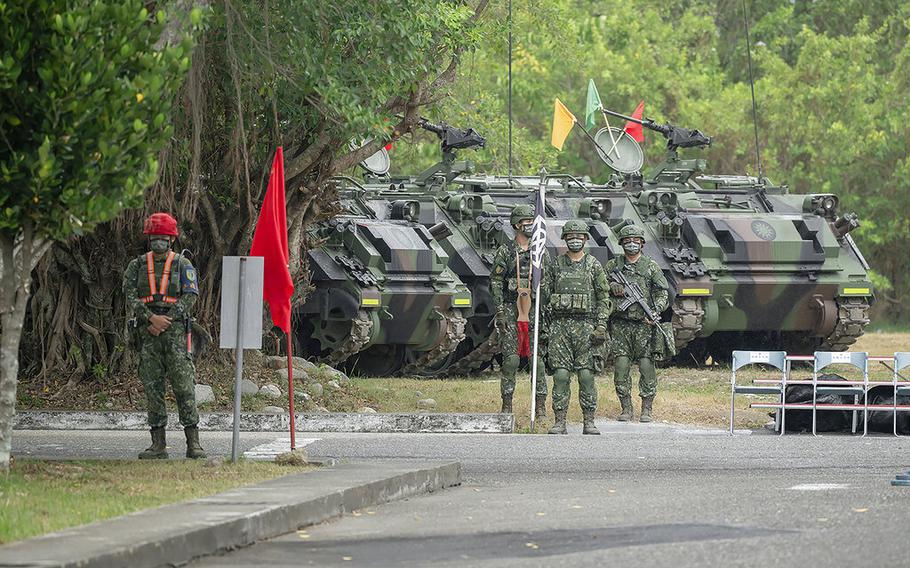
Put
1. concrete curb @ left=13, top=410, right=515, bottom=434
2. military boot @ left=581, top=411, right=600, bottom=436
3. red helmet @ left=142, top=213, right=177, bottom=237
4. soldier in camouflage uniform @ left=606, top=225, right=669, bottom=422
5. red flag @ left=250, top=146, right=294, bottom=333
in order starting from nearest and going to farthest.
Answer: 1. red flag @ left=250, top=146, right=294, bottom=333
2. red helmet @ left=142, top=213, right=177, bottom=237
3. concrete curb @ left=13, top=410, right=515, bottom=434
4. military boot @ left=581, top=411, right=600, bottom=436
5. soldier in camouflage uniform @ left=606, top=225, right=669, bottom=422

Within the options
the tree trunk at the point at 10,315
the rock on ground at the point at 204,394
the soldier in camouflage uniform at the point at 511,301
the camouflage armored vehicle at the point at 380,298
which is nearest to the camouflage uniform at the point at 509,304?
the soldier in camouflage uniform at the point at 511,301

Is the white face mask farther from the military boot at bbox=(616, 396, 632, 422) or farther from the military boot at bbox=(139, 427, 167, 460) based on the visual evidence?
the military boot at bbox=(139, 427, 167, 460)

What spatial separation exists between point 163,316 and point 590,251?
1391 centimetres


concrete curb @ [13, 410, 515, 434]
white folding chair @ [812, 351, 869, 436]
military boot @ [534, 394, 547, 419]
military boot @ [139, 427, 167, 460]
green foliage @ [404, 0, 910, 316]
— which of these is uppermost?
green foliage @ [404, 0, 910, 316]

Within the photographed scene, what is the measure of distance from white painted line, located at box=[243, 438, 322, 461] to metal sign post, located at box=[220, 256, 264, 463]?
73 centimetres

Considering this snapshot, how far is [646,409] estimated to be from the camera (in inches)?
782

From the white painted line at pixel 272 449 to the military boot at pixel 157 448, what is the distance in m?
0.60

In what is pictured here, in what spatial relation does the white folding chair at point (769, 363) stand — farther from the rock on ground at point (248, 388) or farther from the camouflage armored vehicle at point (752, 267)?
the camouflage armored vehicle at point (752, 267)

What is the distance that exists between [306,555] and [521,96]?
40.5 metres

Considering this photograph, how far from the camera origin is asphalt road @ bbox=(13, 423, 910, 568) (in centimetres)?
969

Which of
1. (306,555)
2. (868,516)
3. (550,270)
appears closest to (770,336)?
(550,270)

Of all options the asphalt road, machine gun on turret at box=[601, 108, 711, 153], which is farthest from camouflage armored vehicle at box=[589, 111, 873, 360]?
the asphalt road

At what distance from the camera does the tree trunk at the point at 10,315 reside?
12273mm

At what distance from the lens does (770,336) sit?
99.9 ft
